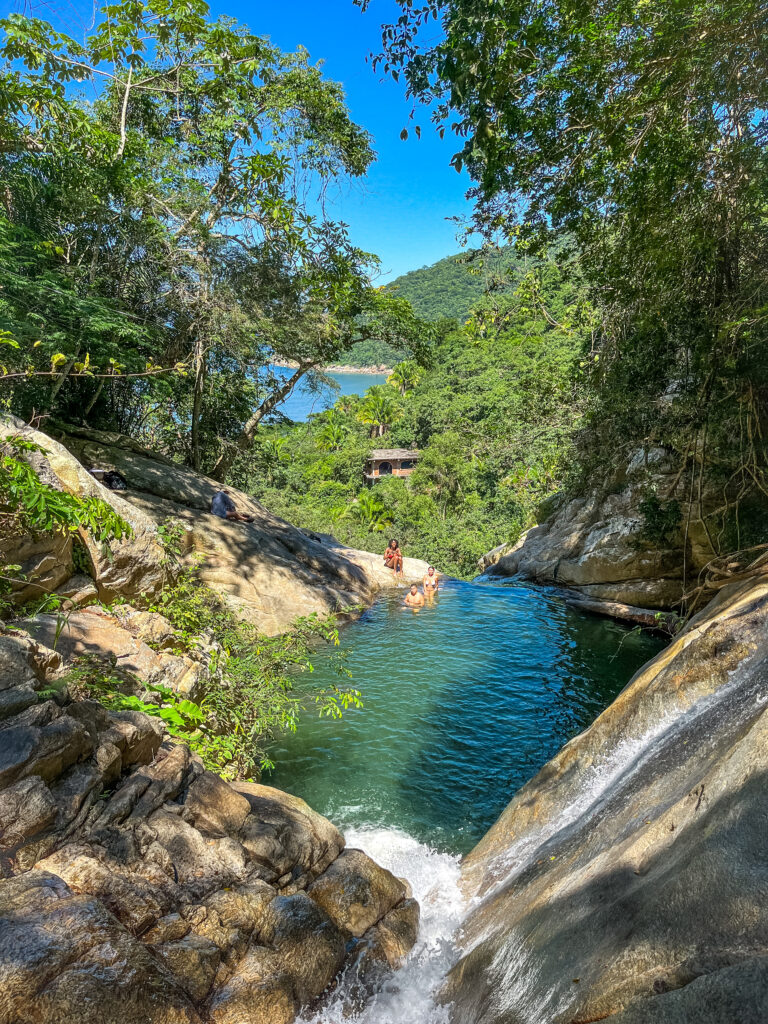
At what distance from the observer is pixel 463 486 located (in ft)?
119

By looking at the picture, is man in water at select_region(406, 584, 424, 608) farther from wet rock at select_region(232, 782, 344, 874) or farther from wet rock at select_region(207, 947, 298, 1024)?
wet rock at select_region(207, 947, 298, 1024)

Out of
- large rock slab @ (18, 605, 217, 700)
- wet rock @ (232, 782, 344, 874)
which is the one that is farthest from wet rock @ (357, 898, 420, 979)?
large rock slab @ (18, 605, 217, 700)

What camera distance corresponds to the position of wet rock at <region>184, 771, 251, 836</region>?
3.78m

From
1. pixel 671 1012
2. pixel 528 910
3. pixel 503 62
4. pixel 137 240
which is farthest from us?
pixel 137 240

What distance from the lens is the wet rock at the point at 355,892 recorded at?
399 centimetres

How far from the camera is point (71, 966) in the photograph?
2365 mm

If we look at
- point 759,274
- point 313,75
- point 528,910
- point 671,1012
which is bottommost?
point 528,910

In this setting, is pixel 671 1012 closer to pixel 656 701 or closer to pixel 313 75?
pixel 656 701

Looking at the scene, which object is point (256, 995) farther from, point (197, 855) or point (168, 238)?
point (168, 238)

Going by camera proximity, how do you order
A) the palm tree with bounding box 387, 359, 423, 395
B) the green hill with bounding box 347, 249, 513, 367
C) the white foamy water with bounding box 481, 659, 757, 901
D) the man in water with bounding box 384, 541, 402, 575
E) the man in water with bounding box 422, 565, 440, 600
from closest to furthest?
the white foamy water with bounding box 481, 659, 757, 901 < the man in water with bounding box 422, 565, 440, 600 < the man in water with bounding box 384, 541, 402, 575 < the palm tree with bounding box 387, 359, 423, 395 < the green hill with bounding box 347, 249, 513, 367

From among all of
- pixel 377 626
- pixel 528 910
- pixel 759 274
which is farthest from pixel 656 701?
pixel 377 626

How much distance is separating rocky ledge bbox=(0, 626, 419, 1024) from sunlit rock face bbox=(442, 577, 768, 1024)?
1084 mm

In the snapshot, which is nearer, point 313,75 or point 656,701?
point 656,701

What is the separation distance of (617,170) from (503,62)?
6.62ft
